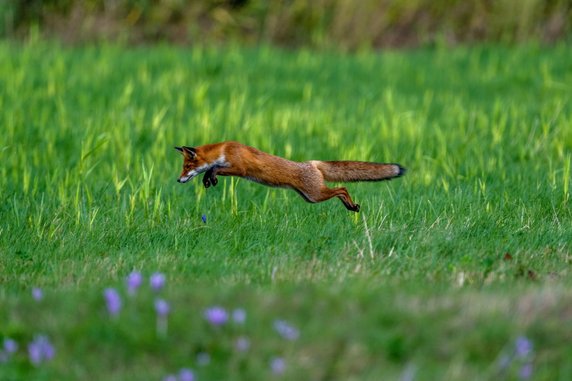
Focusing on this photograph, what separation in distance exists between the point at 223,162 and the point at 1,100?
4.90 m

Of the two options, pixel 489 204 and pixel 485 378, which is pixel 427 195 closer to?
pixel 489 204

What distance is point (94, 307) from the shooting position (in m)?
4.32

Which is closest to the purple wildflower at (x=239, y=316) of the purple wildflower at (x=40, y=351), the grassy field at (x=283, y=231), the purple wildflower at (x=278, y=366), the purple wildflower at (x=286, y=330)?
the grassy field at (x=283, y=231)

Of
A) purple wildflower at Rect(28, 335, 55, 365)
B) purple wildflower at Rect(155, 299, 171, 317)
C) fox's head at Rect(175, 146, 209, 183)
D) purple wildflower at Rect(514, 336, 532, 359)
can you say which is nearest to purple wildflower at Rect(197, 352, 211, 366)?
purple wildflower at Rect(155, 299, 171, 317)

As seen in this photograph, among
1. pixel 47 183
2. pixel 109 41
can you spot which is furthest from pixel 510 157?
pixel 109 41

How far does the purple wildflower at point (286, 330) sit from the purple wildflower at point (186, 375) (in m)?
0.40

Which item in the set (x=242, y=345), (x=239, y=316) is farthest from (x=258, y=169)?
(x=242, y=345)

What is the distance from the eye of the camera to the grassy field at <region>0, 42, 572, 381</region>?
13.3ft

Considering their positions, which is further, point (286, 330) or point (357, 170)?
point (357, 170)

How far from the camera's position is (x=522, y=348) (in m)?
4.01

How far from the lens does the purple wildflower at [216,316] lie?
4.07m

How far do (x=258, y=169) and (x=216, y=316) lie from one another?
1.57 metres

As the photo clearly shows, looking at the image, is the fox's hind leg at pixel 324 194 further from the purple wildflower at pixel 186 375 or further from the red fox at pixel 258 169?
the purple wildflower at pixel 186 375

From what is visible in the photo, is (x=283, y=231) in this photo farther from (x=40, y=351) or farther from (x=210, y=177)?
(x=40, y=351)
